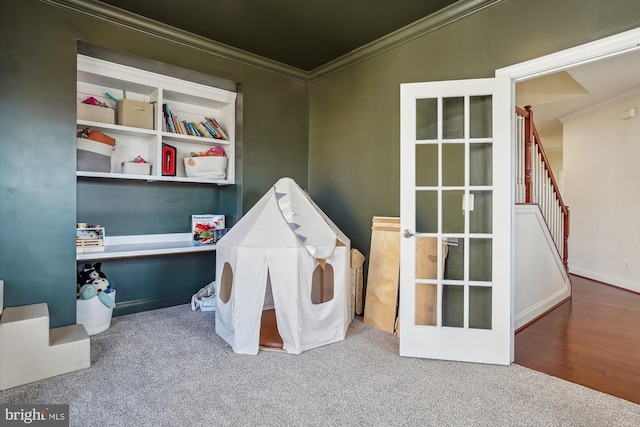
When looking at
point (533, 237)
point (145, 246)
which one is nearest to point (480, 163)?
point (533, 237)

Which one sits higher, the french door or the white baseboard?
the french door

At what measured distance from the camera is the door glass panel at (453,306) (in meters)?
2.46

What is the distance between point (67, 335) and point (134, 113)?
1905mm

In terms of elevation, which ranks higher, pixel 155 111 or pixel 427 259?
pixel 155 111

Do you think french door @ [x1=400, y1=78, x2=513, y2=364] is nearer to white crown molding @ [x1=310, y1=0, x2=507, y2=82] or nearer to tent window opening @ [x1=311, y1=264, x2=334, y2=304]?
white crown molding @ [x1=310, y1=0, x2=507, y2=82]

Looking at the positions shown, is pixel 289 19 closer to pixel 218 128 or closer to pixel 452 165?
pixel 218 128

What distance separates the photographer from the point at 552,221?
14.7 feet

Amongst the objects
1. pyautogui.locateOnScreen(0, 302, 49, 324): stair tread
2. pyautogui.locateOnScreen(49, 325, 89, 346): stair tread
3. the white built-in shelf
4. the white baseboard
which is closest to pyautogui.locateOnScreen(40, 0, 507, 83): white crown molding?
the white built-in shelf

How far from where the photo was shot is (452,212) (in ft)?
8.34

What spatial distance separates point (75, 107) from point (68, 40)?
0.51 metres

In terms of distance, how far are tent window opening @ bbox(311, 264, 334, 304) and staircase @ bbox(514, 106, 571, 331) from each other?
165 cm

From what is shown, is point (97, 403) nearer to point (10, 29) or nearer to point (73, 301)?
point (73, 301)

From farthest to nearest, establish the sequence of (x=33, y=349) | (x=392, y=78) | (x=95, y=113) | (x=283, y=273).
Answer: (x=392, y=78) → (x=95, y=113) → (x=283, y=273) → (x=33, y=349)

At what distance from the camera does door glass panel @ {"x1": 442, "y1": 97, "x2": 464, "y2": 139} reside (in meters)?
2.51
